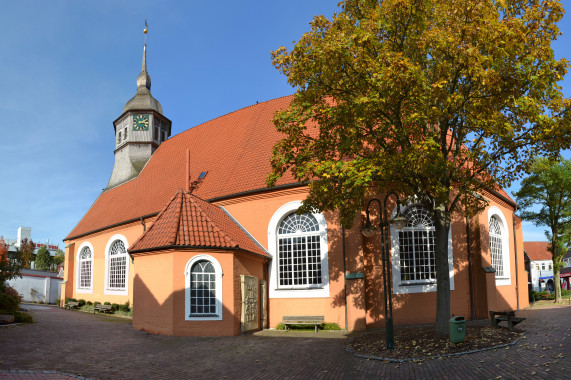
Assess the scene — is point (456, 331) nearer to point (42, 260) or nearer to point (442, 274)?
point (442, 274)

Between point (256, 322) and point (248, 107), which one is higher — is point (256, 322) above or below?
below

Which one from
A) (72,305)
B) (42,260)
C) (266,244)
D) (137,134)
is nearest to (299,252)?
(266,244)

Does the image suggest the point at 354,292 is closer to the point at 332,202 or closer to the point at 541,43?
the point at 332,202

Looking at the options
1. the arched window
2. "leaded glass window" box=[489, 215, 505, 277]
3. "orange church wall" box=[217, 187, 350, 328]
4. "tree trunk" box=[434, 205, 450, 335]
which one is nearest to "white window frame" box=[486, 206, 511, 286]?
"leaded glass window" box=[489, 215, 505, 277]

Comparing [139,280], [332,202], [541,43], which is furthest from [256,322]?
[541,43]

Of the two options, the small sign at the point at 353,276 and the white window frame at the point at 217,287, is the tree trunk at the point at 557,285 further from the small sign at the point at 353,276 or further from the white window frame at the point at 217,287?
the white window frame at the point at 217,287

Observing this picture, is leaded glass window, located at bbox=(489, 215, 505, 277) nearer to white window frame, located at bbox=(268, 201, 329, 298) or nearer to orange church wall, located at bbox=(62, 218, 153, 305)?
white window frame, located at bbox=(268, 201, 329, 298)

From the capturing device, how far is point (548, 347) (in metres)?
10.3

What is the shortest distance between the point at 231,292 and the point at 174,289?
1.98m

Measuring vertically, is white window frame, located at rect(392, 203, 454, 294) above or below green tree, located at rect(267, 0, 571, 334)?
below

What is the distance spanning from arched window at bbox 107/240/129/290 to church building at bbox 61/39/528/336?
219mm

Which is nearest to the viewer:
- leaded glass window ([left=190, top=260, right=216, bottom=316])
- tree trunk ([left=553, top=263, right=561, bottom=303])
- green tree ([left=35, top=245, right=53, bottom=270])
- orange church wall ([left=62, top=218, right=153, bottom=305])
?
leaded glass window ([left=190, top=260, right=216, bottom=316])

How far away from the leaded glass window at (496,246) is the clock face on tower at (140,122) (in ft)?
75.5

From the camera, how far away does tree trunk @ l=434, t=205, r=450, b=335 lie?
1259 cm
